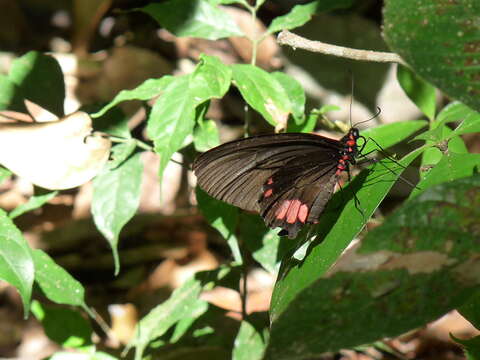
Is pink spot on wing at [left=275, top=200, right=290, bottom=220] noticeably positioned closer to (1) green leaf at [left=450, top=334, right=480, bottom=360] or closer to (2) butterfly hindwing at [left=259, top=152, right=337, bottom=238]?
(2) butterfly hindwing at [left=259, top=152, right=337, bottom=238]

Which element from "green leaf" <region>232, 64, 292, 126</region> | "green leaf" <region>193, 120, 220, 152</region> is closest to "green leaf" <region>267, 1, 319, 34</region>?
"green leaf" <region>232, 64, 292, 126</region>

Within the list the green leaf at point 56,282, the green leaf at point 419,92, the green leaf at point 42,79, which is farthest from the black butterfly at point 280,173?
the green leaf at point 42,79

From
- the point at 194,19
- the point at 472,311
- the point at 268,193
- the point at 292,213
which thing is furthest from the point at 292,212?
the point at 194,19

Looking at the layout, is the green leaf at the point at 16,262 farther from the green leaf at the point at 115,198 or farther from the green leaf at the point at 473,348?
the green leaf at the point at 473,348

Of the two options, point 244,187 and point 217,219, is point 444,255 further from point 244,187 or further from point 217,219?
point 217,219

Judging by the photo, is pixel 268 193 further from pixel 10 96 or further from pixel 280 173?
pixel 10 96

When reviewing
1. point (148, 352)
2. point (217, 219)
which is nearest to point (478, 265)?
point (217, 219)
